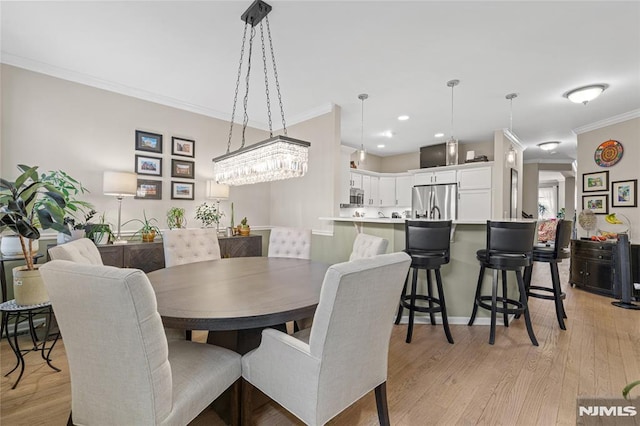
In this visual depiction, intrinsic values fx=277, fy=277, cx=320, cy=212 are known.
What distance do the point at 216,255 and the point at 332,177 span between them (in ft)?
5.88

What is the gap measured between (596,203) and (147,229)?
6.51 m

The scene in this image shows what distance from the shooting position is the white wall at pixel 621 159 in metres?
3.91

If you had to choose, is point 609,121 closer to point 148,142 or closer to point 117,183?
point 148,142

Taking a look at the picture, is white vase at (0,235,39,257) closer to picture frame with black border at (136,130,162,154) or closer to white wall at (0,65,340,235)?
white wall at (0,65,340,235)

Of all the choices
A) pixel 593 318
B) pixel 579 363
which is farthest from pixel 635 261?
pixel 579 363

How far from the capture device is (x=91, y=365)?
1.02 metres

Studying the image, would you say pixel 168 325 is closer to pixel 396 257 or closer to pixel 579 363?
pixel 396 257

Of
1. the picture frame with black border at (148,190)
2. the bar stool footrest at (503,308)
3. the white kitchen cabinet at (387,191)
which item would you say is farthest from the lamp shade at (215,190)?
the white kitchen cabinet at (387,191)

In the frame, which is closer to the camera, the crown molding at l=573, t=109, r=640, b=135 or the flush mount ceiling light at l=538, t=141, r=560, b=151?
the crown molding at l=573, t=109, r=640, b=135

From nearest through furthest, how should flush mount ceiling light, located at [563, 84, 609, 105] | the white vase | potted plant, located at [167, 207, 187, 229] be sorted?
the white vase
flush mount ceiling light, located at [563, 84, 609, 105]
potted plant, located at [167, 207, 187, 229]

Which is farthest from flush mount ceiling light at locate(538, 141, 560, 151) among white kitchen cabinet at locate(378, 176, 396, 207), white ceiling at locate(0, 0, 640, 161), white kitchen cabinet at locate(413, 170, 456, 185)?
white kitchen cabinet at locate(378, 176, 396, 207)

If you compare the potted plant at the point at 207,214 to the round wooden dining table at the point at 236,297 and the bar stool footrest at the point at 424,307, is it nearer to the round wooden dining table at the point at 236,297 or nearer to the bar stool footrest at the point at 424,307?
the round wooden dining table at the point at 236,297

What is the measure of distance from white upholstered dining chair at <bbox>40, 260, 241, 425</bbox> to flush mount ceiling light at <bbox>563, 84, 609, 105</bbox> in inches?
179

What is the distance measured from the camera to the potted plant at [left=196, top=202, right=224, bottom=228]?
12.8 feet
